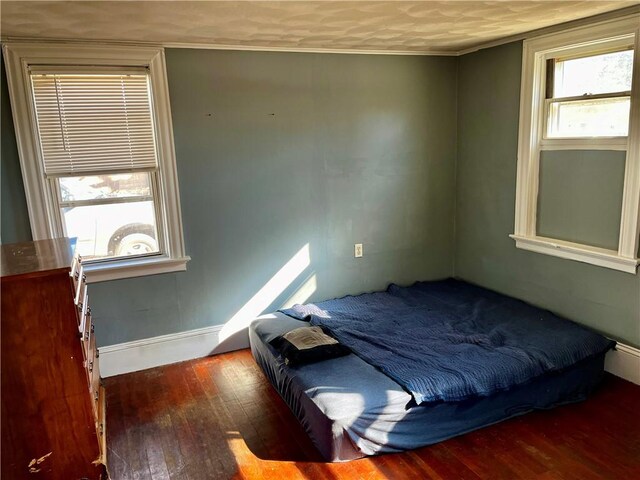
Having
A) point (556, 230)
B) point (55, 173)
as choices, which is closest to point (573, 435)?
point (556, 230)

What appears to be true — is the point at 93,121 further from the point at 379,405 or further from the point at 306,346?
the point at 379,405

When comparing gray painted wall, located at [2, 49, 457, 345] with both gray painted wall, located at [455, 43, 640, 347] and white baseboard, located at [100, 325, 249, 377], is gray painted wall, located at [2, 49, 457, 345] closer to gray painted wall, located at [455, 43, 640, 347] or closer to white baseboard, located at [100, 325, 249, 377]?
white baseboard, located at [100, 325, 249, 377]

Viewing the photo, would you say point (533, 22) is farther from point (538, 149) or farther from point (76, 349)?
point (76, 349)

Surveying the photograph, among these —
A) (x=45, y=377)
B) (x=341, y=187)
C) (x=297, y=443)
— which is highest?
(x=341, y=187)

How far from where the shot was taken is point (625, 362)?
3.05 meters

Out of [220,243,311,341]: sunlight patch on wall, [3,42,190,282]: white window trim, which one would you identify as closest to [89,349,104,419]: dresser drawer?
[3,42,190,282]: white window trim

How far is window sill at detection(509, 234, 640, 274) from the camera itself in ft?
9.71

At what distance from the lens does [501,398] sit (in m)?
2.67

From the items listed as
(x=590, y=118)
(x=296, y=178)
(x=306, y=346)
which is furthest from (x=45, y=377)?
(x=590, y=118)

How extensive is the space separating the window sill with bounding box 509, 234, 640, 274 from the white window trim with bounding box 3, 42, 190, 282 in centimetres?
246

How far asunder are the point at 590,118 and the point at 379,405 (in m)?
2.25

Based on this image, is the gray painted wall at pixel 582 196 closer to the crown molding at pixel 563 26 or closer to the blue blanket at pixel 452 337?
the blue blanket at pixel 452 337

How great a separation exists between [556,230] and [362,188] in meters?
1.44

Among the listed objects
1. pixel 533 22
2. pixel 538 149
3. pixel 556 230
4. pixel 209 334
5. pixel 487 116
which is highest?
pixel 533 22
